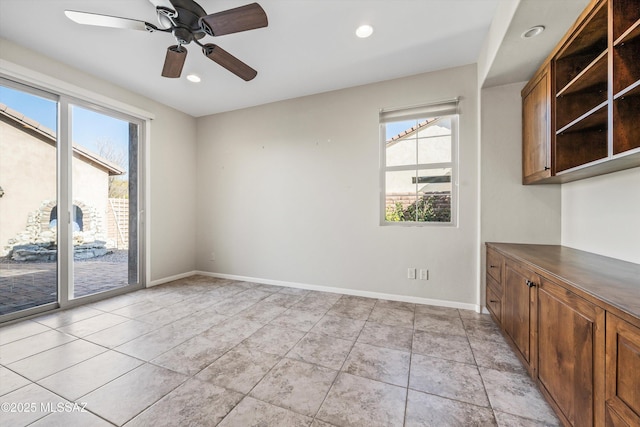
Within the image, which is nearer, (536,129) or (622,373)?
(622,373)

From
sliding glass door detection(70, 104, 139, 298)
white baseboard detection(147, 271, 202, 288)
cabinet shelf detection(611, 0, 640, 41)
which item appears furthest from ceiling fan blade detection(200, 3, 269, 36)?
white baseboard detection(147, 271, 202, 288)

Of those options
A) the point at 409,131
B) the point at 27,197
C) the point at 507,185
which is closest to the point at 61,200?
the point at 27,197

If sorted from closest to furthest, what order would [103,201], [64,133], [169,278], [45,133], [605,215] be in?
[605,215], [45,133], [64,133], [103,201], [169,278]

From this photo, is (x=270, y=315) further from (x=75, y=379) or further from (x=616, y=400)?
(x=616, y=400)

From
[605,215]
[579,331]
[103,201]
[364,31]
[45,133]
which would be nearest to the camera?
[579,331]

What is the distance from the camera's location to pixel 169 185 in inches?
162

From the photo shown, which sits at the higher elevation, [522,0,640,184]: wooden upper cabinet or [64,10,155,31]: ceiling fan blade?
[64,10,155,31]: ceiling fan blade

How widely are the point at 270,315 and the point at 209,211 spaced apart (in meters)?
2.45

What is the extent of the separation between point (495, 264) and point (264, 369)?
225cm

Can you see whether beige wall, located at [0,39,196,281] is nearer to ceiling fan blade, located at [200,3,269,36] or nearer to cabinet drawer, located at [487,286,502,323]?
ceiling fan blade, located at [200,3,269,36]

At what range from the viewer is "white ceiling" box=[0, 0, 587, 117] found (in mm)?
Answer: 2018

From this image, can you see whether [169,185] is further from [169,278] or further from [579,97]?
[579,97]

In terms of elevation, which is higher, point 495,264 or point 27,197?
point 27,197

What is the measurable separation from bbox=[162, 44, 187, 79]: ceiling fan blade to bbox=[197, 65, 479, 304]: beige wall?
166 cm
